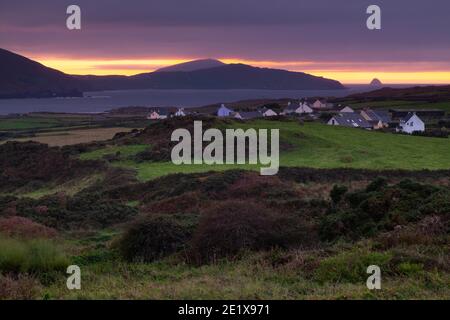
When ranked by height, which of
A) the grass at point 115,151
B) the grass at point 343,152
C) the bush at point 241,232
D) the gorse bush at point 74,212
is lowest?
the gorse bush at point 74,212

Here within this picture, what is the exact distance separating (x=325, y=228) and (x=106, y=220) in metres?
10.6

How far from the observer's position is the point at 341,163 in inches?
1449

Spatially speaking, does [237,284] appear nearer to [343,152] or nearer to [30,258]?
[30,258]

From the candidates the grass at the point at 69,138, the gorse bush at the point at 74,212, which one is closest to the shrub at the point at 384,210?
the gorse bush at the point at 74,212

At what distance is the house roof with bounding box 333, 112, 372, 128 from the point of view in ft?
259

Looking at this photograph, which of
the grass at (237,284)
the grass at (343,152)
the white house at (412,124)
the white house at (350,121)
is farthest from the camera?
the white house at (350,121)

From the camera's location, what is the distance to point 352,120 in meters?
81.5

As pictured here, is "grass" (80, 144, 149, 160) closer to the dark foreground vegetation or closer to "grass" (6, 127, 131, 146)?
"grass" (6, 127, 131, 146)

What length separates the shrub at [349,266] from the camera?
10219 mm

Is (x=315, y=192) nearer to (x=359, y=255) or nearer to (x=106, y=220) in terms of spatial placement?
(x=106, y=220)

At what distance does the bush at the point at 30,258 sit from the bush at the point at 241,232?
10.2ft

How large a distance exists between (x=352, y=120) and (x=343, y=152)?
42.3 metres

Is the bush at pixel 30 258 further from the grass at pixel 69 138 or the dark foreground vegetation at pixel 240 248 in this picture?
the grass at pixel 69 138
